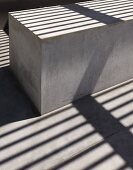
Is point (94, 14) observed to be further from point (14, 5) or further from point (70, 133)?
point (14, 5)

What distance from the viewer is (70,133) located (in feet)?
11.7

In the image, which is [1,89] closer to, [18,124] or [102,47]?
[18,124]

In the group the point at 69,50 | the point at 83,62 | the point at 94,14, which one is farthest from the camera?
the point at 94,14

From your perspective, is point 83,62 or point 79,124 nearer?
point 79,124

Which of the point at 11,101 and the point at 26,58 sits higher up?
the point at 26,58

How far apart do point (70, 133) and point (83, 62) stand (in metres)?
0.94

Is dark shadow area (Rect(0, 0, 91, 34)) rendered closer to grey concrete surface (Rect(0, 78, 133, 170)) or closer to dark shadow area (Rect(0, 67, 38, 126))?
dark shadow area (Rect(0, 67, 38, 126))

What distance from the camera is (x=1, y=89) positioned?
4340 mm

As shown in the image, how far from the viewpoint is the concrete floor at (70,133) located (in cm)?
319

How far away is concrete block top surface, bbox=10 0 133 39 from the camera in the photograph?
3652mm

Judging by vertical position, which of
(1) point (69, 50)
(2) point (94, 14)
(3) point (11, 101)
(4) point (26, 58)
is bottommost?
(3) point (11, 101)

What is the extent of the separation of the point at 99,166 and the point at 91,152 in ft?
0.70

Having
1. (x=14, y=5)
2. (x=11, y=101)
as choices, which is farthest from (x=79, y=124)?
(x=14, y=5)

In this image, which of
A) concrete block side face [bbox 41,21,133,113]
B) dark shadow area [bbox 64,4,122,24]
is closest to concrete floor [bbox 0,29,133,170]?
concrete block side face [bbox 41,21,133,113]
